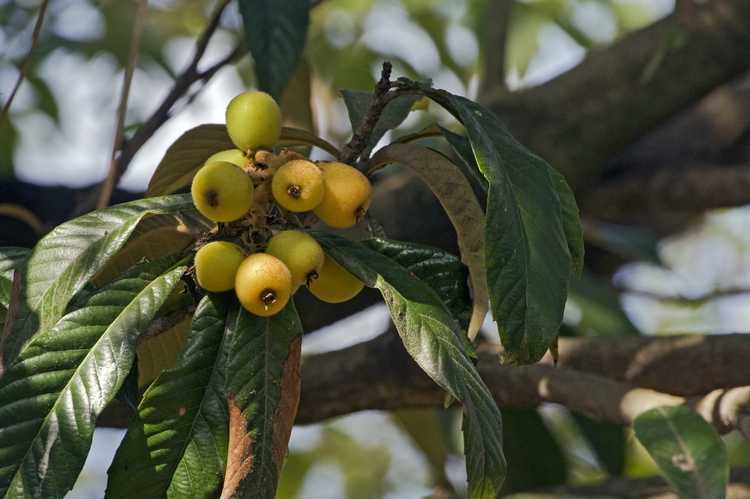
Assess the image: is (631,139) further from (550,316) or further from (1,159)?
(550,316)

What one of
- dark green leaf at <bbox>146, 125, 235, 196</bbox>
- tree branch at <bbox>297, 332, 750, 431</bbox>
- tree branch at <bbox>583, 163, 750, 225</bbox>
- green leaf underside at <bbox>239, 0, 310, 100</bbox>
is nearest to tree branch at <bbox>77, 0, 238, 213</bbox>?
green leaf underside at <bbox>239, 0, 310, 100</bbox>

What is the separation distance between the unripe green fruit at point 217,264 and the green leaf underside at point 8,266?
0.49ft

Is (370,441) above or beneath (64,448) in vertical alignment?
beneath

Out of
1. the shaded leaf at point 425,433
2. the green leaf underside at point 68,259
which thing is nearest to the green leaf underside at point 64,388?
the green leaf underside at point 68,259

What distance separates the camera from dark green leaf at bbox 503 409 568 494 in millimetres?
1777

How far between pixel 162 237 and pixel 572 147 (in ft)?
3.96

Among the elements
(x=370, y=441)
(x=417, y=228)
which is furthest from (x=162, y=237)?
(x=370, y=441)

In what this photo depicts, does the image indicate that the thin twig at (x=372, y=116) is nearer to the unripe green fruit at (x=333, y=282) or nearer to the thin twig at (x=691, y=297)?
the unripe green fruit at (x=333, y=282)

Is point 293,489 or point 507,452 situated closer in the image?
point 507,452

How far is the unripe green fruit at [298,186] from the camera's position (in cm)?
77

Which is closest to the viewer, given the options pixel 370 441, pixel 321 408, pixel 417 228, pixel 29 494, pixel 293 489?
pixel 29 494

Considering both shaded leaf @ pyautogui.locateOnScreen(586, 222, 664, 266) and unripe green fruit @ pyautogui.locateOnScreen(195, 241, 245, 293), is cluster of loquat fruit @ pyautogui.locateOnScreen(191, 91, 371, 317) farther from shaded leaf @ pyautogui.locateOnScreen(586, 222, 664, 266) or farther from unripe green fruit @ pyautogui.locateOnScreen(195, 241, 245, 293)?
shaded leaf @ pyautogui.locateOnScreen(586, 222, 664, 266)

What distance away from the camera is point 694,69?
1.99m

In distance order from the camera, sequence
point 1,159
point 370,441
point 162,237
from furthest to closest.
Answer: point 370,441 < point 1,159 < point 162,237
